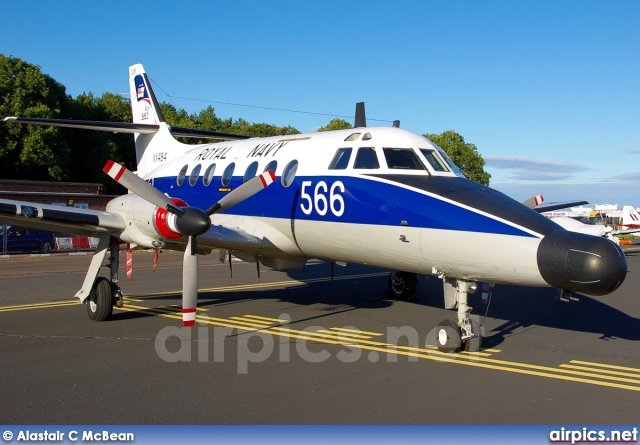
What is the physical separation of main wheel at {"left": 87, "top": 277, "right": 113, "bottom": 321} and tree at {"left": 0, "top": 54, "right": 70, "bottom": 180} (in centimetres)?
3448

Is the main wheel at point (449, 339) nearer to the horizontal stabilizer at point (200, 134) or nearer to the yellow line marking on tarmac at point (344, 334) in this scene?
the yellow line marking on tarmac at point (344, 334)

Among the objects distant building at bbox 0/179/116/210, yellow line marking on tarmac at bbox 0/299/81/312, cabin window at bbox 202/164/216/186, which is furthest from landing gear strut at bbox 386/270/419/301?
distant building at bbox 0/179/116/210

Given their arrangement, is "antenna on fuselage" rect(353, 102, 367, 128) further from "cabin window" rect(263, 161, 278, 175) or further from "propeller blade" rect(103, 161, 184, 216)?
"propeller blade" rect(103, 161, 184, 216)

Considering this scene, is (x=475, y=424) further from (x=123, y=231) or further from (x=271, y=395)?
(x=123, y=231)

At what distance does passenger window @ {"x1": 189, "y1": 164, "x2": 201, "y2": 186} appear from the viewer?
45.7ft

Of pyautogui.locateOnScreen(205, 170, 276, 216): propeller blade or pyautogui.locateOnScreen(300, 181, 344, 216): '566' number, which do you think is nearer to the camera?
pyautogui.locateOnScreen(300, 181, 344, 216): '566' number

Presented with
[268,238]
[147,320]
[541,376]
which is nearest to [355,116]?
[268,238]

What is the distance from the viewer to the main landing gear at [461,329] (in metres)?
8.98

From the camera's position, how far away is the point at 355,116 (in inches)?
502

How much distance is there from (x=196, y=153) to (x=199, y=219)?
568 centimetres

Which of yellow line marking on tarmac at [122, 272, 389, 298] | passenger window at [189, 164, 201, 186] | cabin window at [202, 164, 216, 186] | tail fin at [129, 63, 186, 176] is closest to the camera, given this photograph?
cabin window at [202, 164, 216, 186]

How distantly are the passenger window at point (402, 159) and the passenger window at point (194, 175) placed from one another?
546 centimetres

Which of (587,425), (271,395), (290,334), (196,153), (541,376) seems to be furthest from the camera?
(196,153)

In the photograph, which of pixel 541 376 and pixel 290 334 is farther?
pixel 290 334
